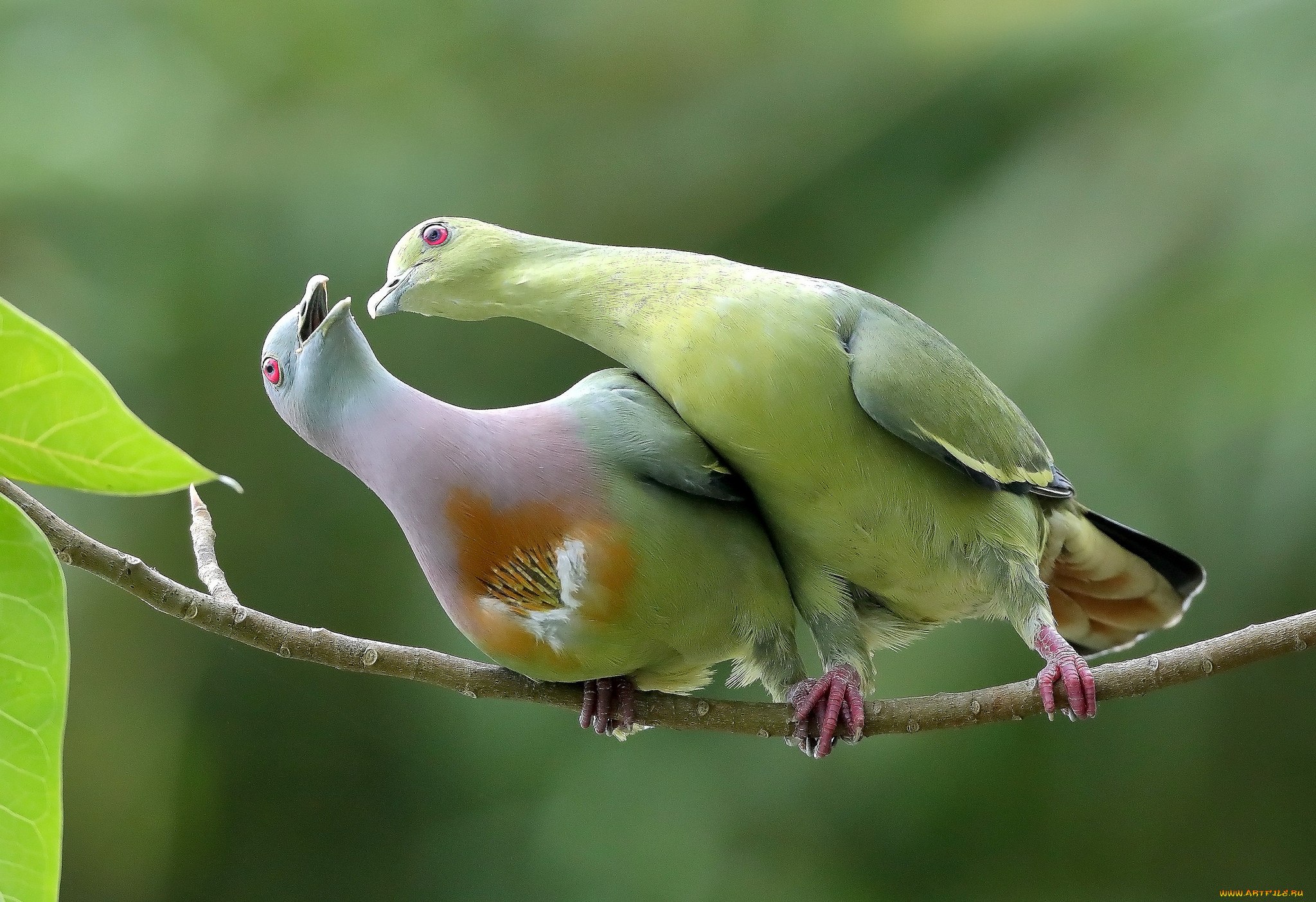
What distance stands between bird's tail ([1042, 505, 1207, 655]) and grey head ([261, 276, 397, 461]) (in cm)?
87

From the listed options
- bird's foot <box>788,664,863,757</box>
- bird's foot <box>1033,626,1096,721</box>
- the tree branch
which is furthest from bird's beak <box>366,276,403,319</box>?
bird's foot <box>1033,626,1096,721</box>

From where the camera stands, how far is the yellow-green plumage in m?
1.13

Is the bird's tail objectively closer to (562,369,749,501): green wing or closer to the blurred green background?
(562,369,749,501): green wing

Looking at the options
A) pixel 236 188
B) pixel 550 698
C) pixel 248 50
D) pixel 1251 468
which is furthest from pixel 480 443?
pixel 248 50

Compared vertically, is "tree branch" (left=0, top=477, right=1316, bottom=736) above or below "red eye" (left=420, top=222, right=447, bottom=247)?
below

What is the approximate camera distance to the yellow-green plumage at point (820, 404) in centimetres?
113

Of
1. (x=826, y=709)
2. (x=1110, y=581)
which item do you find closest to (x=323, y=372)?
(x=826, y=709)

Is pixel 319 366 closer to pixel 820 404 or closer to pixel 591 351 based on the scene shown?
pixel 820 404

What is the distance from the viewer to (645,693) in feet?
4.06

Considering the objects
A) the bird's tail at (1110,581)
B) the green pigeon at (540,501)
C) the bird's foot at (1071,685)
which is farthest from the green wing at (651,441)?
the bird's tail at (1110,581)

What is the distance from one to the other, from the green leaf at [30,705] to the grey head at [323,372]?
19.7 inches

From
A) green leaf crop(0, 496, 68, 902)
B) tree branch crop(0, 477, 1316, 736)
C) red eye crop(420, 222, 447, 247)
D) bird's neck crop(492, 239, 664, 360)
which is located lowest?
green leaf crop(0, 496, 68, 902)

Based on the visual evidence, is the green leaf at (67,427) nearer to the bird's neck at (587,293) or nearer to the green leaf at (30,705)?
the green leaf at (30,705)

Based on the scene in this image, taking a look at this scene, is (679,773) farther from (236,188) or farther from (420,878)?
(236,188)
